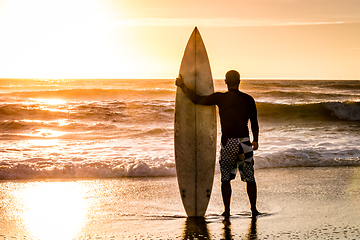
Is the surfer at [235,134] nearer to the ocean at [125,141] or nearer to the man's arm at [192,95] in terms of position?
the man's arm at [192,95]

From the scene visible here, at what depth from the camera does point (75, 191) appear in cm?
490

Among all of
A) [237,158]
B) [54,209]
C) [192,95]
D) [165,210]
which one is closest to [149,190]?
[165,210]

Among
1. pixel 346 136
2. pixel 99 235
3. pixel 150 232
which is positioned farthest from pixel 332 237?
pixel 346 136

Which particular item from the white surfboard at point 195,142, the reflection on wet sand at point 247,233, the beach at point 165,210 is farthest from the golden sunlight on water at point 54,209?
the reflection on wet sand at point 247,233

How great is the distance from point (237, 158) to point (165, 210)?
3.55 feet

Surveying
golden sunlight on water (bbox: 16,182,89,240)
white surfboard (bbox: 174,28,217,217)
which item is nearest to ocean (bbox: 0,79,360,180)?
golden sunlight on water (bbox: 16,182,89,240)

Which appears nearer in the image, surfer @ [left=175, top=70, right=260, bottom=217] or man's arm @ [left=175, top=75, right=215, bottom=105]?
surfer @ [left=175, top=70, right=260, bottom=217]

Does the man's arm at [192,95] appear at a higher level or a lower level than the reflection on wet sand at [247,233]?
higher

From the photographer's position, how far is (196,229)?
3.26 meters

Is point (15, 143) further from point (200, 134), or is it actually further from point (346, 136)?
point (346, 136)

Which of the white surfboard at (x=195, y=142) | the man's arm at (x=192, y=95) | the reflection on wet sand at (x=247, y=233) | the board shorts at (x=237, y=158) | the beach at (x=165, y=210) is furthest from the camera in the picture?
the white surfboard at (x=195, y=142)

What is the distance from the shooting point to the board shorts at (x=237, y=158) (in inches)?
135

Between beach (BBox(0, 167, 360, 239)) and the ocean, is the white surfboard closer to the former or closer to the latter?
beach (BBox(0, 167, 360, 239))

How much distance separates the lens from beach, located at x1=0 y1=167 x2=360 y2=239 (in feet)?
10.4
